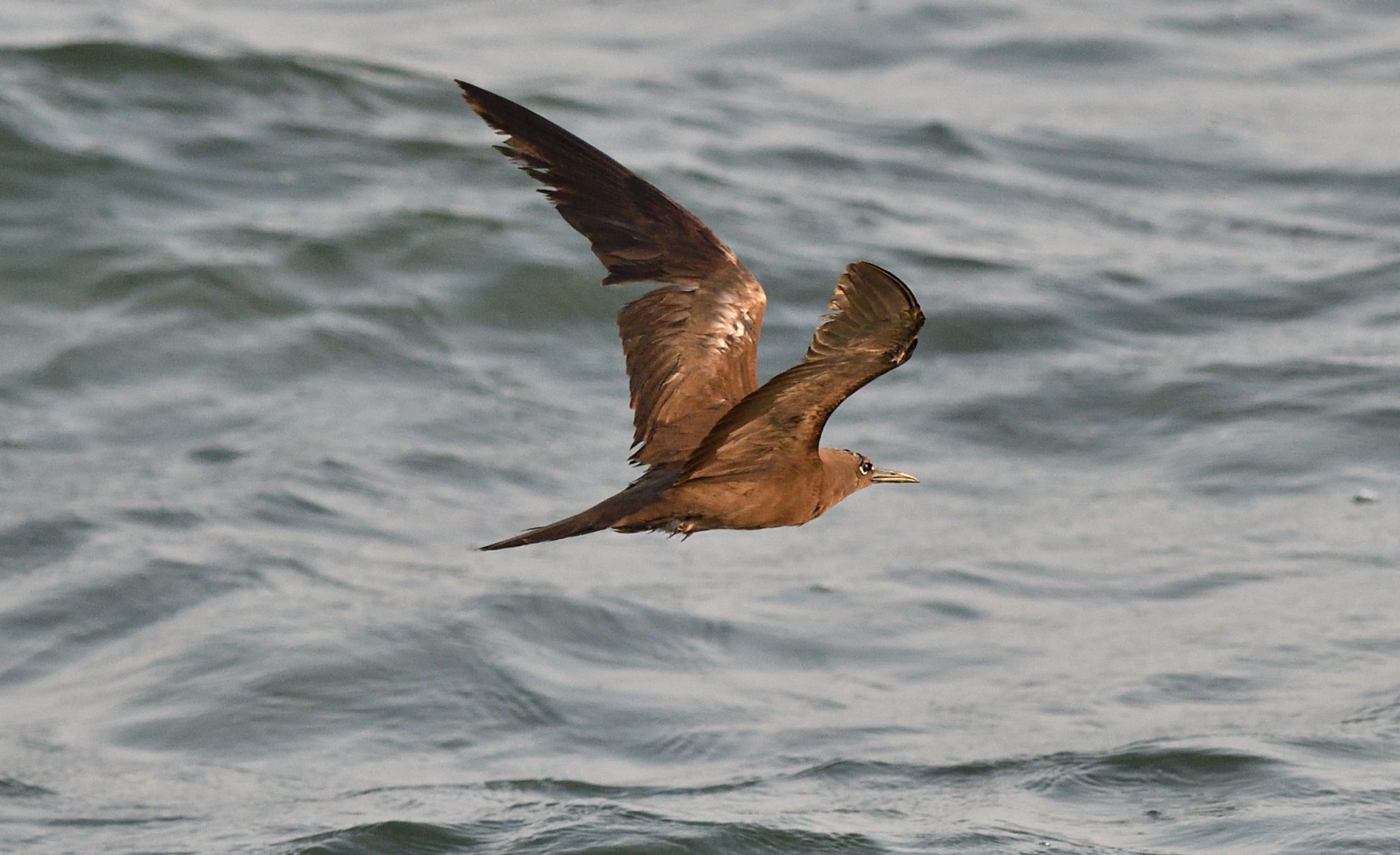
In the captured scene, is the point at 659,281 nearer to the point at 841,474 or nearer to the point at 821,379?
the point at 841,474

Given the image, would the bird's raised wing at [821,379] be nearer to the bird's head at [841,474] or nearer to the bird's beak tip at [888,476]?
the bird's head at [841,474]

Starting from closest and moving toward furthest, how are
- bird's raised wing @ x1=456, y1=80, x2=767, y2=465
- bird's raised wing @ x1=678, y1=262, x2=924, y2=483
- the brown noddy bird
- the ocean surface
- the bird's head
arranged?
bird's raised wing @ x1=678, y1=262, x2=924, y2=483 < the brown noddy bird < the bird's head < bird's raised wing @ x1=456, y1=80, x2=767, y2=465 < the ocean surface

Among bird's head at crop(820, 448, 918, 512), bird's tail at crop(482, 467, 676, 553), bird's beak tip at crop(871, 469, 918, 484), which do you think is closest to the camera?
bird's tail at crop(482, 467, 676, 553)

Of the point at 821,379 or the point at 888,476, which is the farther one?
the point at 888,476

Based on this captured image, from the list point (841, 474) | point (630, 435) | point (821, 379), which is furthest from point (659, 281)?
point (630, 435)

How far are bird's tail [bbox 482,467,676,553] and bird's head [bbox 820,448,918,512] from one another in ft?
1.66

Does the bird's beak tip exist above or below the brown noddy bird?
below

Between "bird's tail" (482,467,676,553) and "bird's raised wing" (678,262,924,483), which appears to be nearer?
"bird's raised wing" (678,262,924,483)

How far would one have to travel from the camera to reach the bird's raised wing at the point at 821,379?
5.70 meters

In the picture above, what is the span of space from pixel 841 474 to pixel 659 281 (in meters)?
0.99

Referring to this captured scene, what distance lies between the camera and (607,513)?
6539 millimetres

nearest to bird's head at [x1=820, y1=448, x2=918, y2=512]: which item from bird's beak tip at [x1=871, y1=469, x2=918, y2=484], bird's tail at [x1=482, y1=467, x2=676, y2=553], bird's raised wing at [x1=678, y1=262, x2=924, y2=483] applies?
bird's beak tip at [x1=871, y1=469, x2=918, y2=484]

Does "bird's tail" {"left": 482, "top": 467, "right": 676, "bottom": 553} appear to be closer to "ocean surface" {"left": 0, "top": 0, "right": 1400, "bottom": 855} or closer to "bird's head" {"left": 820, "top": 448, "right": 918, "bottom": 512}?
"bird's head" {"left": 820, "top": 448, "right": 918, "bottom": 512}

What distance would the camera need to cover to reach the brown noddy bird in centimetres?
646
